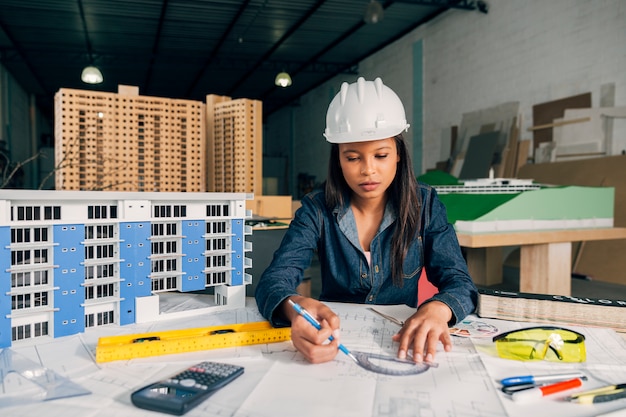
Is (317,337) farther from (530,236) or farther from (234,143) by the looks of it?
(530,236)

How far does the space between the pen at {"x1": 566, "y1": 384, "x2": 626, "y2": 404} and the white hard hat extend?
87cm

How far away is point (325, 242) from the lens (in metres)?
1.76

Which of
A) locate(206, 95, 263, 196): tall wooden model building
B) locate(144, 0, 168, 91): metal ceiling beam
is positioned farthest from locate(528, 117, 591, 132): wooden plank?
locate(144, 0, 168, 91): metal ceiling beam

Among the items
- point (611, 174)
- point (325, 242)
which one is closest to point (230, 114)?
point (325, 242)

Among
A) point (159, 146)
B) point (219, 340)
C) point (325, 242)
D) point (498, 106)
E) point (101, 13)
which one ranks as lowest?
point (219, 340)

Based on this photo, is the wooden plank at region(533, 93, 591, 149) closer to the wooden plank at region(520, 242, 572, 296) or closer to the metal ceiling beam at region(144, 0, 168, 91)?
the wooden plank at region(520, 242, 572, 296)

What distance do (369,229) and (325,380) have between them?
88cm

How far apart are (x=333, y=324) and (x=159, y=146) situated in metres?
2.14

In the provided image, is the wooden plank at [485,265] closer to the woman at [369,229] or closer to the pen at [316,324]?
the woman at [369,229]

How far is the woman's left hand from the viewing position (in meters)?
1.05

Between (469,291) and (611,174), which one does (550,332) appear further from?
(611,174)

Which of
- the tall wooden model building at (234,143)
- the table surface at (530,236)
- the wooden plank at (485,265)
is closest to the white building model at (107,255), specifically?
the tall wooden model building at (234,143)

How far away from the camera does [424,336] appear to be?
1.08 m

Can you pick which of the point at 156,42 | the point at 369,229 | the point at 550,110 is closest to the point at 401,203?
the point at 369,229
